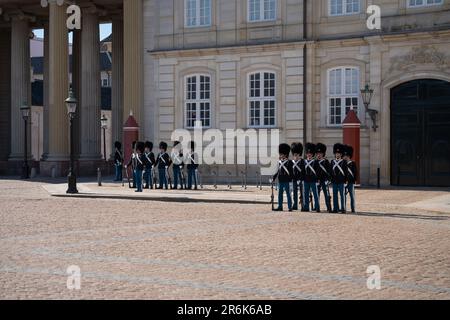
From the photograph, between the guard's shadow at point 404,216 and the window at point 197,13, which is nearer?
the guard's shadow at point 404,216

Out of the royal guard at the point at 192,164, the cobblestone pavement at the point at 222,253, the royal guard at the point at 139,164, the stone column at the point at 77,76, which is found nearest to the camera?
the cobblestone pavement at the point at 222,253

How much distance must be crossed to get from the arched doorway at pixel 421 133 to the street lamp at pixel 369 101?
0.69 m

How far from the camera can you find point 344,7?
94.2ft

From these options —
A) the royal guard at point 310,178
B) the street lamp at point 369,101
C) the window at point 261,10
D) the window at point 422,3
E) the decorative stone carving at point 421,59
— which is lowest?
the royal guard at point 310,178

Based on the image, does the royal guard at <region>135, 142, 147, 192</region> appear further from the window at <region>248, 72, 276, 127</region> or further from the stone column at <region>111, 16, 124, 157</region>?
the stone column at <region>111, 16, 124, 157</region>

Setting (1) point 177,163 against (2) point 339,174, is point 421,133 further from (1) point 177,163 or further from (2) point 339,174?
(2) point 339,174

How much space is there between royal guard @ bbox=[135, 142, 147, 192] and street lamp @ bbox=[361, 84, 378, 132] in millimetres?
8212

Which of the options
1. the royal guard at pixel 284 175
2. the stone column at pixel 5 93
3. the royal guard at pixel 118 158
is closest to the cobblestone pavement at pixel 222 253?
the royal guard at pixel 284 175

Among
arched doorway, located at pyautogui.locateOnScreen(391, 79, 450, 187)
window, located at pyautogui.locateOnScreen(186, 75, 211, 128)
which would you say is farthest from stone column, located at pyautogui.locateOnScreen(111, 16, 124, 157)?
arched doorway, located at pyautogui.locateOnScreen(391, 79, 450, 187)

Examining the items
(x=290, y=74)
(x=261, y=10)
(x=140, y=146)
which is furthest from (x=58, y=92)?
(x=290, y=74)

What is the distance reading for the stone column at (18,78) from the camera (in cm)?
3988

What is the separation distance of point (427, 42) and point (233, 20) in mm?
8271

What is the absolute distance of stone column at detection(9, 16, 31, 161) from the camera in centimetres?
3988

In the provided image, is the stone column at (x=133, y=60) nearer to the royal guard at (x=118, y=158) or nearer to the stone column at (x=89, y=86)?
the royal guard at (x=118, y=158)
